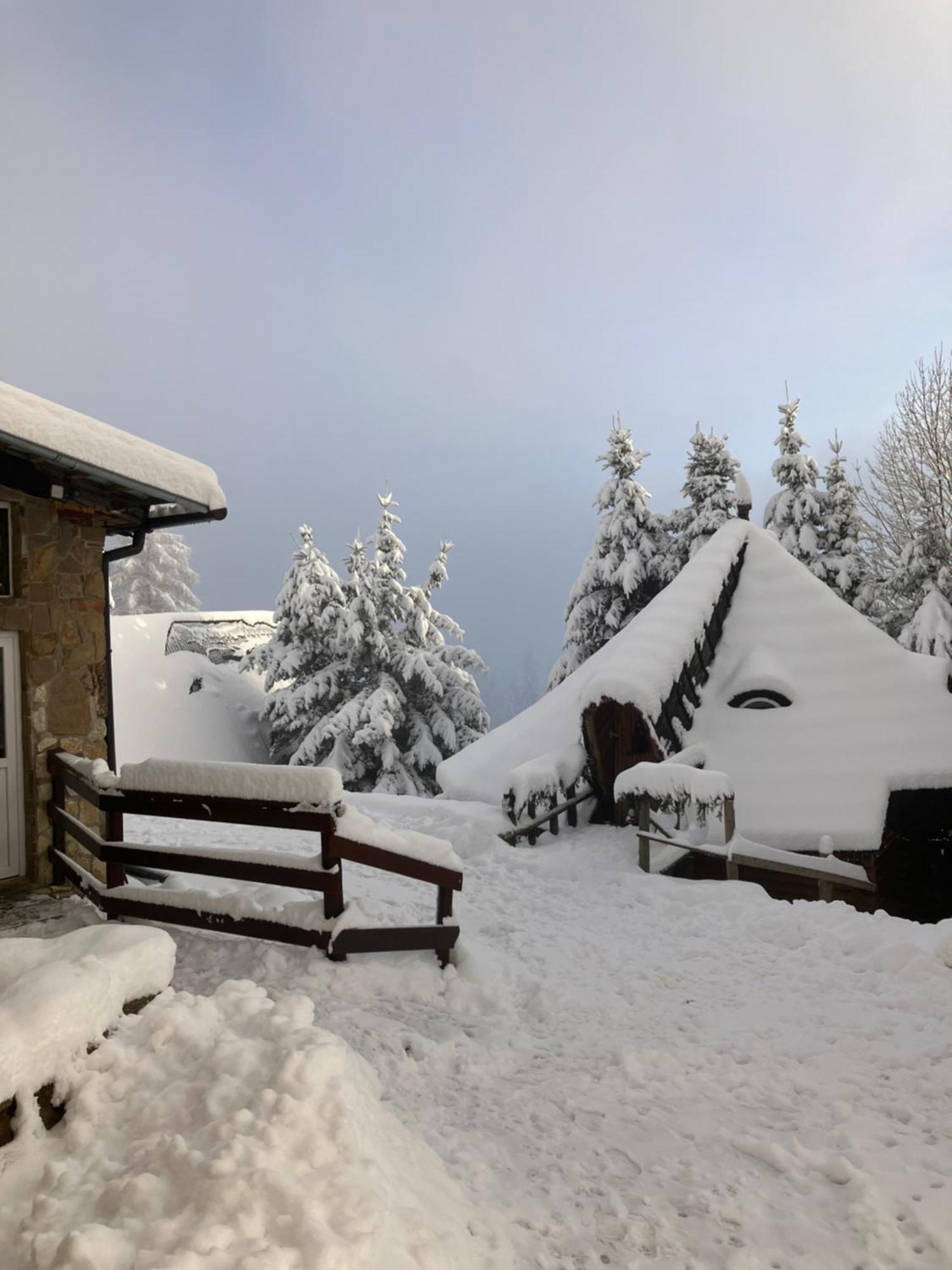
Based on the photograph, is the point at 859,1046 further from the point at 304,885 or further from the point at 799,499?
the point at 799,499

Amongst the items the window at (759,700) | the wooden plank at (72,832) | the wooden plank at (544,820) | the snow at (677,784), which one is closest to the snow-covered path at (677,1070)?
the wooden plank at (72,832)

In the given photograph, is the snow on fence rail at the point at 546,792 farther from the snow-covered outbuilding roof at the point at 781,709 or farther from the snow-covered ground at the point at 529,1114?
the snow-covered ground at the point at 529,1114

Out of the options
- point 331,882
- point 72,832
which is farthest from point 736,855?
point 72,832

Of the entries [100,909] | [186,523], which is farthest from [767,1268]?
[186,523]

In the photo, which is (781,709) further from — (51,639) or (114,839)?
(51,639)

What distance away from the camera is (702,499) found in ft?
78.5

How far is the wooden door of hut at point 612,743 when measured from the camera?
11852mm

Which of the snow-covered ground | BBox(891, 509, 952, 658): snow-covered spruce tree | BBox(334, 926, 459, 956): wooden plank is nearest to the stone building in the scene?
the snow-covered ground

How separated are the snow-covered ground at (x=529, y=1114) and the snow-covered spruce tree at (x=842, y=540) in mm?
18707

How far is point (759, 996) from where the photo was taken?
5207 mm

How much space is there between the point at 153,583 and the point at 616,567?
2417 centimetres

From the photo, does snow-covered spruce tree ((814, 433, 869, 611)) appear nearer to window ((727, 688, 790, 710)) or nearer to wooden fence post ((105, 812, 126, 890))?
window ((727, 688, 790, 710))

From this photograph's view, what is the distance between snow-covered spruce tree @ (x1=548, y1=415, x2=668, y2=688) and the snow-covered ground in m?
16.8

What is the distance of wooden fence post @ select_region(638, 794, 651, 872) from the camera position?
9.18 metres
